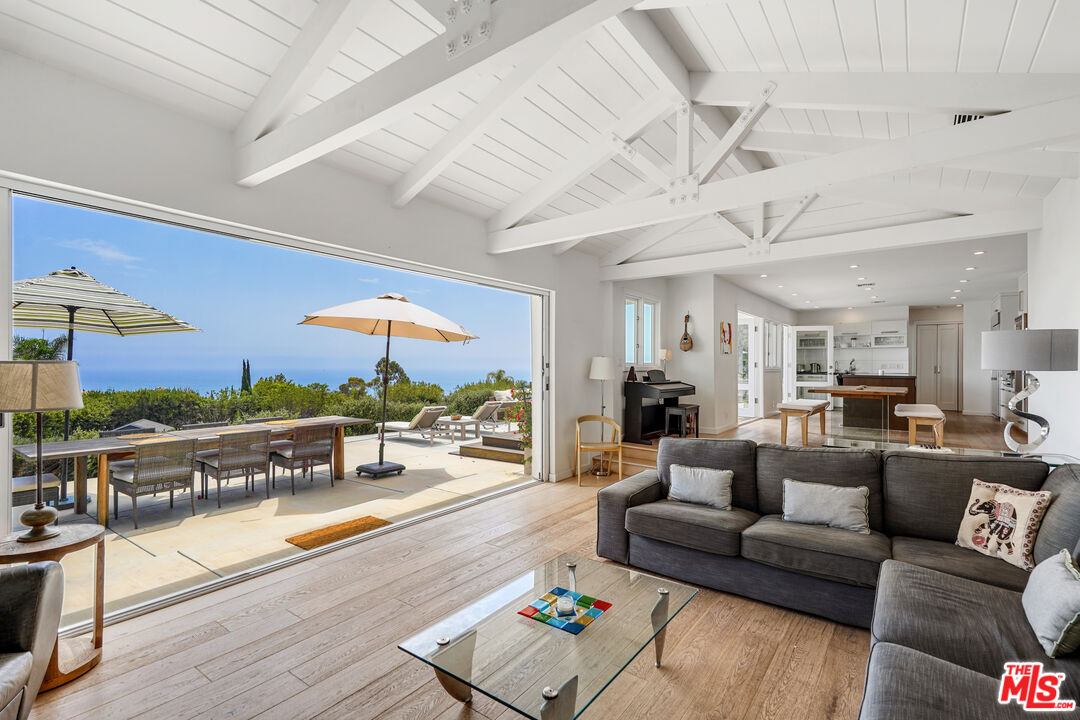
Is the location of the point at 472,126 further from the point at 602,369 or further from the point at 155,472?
the point at 602,369

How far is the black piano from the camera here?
6.65 m

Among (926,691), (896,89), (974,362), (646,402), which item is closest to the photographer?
(926,691)

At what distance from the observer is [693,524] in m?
2.96

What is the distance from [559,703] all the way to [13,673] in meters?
1.66

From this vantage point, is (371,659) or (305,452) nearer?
(371,659)

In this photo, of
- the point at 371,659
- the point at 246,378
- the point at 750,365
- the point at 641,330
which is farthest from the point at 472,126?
the point at 750,365

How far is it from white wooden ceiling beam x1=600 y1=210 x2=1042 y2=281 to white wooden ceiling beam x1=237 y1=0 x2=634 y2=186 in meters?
4.05

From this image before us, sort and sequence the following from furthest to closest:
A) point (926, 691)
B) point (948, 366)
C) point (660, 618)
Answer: point (948, 366) → point (660, 618) → point (926, 691)

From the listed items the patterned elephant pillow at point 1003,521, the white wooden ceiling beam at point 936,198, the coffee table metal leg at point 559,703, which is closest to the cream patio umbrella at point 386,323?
the coffee table metal leg at point 559,703

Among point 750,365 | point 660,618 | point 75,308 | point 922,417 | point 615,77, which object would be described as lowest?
point 660,618

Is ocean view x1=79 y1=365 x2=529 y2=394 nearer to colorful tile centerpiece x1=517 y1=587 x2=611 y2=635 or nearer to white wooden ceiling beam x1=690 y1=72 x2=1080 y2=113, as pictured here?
colorful tile centerpiece x1=517 y1=587 x2=611 y2=635

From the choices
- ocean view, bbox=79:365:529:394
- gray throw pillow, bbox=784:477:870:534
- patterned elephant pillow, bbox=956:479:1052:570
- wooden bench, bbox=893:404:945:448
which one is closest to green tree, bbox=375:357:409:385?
ocean view, bbox=79:365:529:394

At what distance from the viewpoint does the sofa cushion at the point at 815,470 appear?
2.95 m

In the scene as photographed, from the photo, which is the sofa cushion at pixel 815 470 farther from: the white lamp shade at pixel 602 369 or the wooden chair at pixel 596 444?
the white lamp shade at pixel 602 369
